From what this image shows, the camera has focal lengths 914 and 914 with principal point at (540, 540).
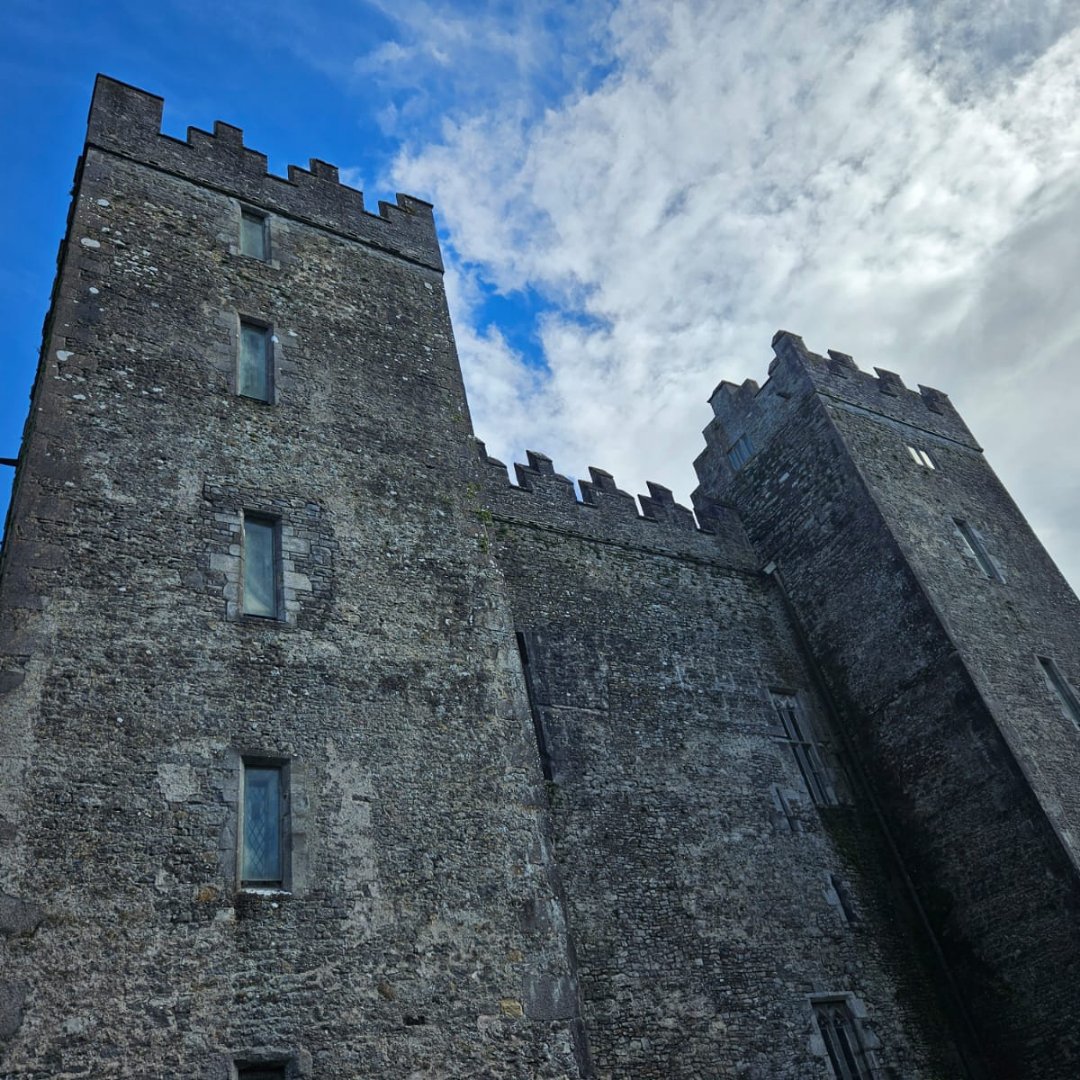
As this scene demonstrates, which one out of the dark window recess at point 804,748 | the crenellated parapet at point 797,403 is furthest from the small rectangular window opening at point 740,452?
the dark window recess at point 804,748

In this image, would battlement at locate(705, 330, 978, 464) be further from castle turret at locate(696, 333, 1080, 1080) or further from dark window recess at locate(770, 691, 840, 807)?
dark window recess at locate(770, 691, 840, 807)

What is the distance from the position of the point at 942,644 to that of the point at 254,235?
1067 centimetres

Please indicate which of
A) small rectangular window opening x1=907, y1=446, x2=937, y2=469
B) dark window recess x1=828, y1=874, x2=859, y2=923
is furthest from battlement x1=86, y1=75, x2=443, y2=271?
dark window recess x1=828, y1=874, x2=859, y2=923

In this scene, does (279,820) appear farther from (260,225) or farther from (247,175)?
(247,175)

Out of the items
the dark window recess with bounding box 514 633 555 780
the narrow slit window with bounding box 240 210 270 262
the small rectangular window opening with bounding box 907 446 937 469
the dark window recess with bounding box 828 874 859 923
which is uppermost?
the narrow slit window with bounding box 240 210 270 262

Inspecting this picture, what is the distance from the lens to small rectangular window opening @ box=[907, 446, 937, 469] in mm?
16078

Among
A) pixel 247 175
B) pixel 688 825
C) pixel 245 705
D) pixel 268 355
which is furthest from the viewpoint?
pixel 247 175

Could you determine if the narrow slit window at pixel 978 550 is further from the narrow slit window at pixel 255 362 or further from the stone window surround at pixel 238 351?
the narrow slit window at pixel 255 362

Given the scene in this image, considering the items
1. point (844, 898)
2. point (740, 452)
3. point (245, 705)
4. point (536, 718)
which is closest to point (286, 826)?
point (245, 705)

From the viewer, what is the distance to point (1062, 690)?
13.3 m

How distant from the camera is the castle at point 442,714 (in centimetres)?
655

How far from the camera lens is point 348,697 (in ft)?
26.5

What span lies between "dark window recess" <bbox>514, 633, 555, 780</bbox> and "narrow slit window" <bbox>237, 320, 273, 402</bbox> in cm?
413

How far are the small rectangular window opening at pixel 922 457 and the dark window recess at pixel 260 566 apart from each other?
38.4 ft
